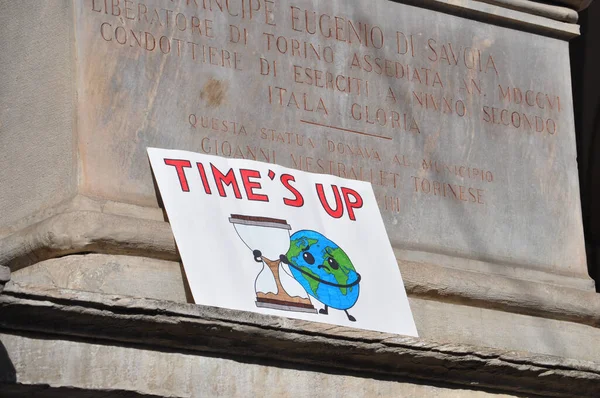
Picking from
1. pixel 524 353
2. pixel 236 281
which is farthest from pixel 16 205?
pixel 524 353

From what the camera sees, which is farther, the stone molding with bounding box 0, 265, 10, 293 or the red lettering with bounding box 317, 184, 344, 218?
the red lettering with bounding box 317, 184, 344, 218

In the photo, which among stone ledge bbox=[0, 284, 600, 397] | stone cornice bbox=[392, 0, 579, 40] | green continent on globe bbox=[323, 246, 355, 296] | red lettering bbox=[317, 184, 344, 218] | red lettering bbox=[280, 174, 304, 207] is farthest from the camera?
stone cornice bbox=[392, 0, 579, 40]

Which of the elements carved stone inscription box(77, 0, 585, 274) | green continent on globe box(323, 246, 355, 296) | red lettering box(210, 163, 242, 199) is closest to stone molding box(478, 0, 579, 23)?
carved stone inscription box(77, 0, 585, 274)

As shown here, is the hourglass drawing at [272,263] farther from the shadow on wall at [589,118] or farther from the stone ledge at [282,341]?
the shadow on wall at [589,118]

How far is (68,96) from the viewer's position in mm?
6992

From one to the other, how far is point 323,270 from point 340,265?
120mm

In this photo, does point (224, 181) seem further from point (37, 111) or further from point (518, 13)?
point (518, 13)

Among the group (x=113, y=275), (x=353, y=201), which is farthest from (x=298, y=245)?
(x=113, y=275)

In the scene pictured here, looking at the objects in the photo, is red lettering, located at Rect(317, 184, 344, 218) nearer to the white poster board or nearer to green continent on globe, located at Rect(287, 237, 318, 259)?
the white poster board

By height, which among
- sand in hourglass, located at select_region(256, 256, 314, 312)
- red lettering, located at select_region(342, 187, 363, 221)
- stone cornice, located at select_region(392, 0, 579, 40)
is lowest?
sand in hourglass, located at select_region(256, 256, 314, 312)

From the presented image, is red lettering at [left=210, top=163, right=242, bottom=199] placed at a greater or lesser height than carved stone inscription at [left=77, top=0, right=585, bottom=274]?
lesser

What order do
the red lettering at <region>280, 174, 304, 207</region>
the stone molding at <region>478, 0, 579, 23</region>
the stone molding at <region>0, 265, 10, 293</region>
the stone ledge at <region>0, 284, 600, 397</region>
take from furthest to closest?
the stone molding at <region>478, 0, 579, 23</region>, the red lettering at <region>280, 174, 304, 207</region>, the stone ledge at <region>0, 284, 600, 397</region>, the stone molding at <region>0, 265, 10, 293</region>

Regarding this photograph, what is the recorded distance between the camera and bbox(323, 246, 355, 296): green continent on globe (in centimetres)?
706

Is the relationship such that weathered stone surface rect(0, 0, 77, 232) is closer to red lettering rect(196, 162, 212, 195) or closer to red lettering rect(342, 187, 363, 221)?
red lettering rect(196, 162, 212, 195)
